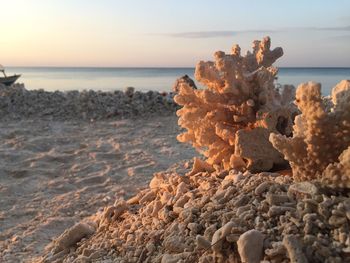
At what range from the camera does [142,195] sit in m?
3.46

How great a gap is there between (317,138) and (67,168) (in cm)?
372

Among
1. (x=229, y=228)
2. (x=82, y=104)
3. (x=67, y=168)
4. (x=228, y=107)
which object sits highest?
(x=228, y=107)

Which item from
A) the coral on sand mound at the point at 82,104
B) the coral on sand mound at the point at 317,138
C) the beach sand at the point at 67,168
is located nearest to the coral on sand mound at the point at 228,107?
the coral on sand mound at the point at 317,138

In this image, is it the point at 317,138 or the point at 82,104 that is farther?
the point at 82,104

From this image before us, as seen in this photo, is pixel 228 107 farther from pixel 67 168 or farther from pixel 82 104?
pixel 82 104

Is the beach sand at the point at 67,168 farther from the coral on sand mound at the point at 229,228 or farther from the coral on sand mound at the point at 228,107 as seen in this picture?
the coral on sand mound at the point at 228,107

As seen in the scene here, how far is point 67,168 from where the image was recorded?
551 cm

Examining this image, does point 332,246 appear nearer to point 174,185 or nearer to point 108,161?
point 174,185

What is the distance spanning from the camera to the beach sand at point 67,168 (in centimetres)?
380

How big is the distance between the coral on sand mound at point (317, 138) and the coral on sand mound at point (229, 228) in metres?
0.13

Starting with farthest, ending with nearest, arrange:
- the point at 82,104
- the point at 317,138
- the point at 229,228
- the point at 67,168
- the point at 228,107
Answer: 1. the point at 82,104
2. the point at 67,168
3. the point at 228,107
4. the point at 317,138
5. the point at 229,228

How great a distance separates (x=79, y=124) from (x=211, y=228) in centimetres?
603

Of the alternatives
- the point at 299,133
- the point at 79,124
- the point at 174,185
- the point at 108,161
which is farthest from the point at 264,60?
the point at 79,124

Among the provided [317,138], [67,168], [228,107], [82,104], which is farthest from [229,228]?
[82,104]
